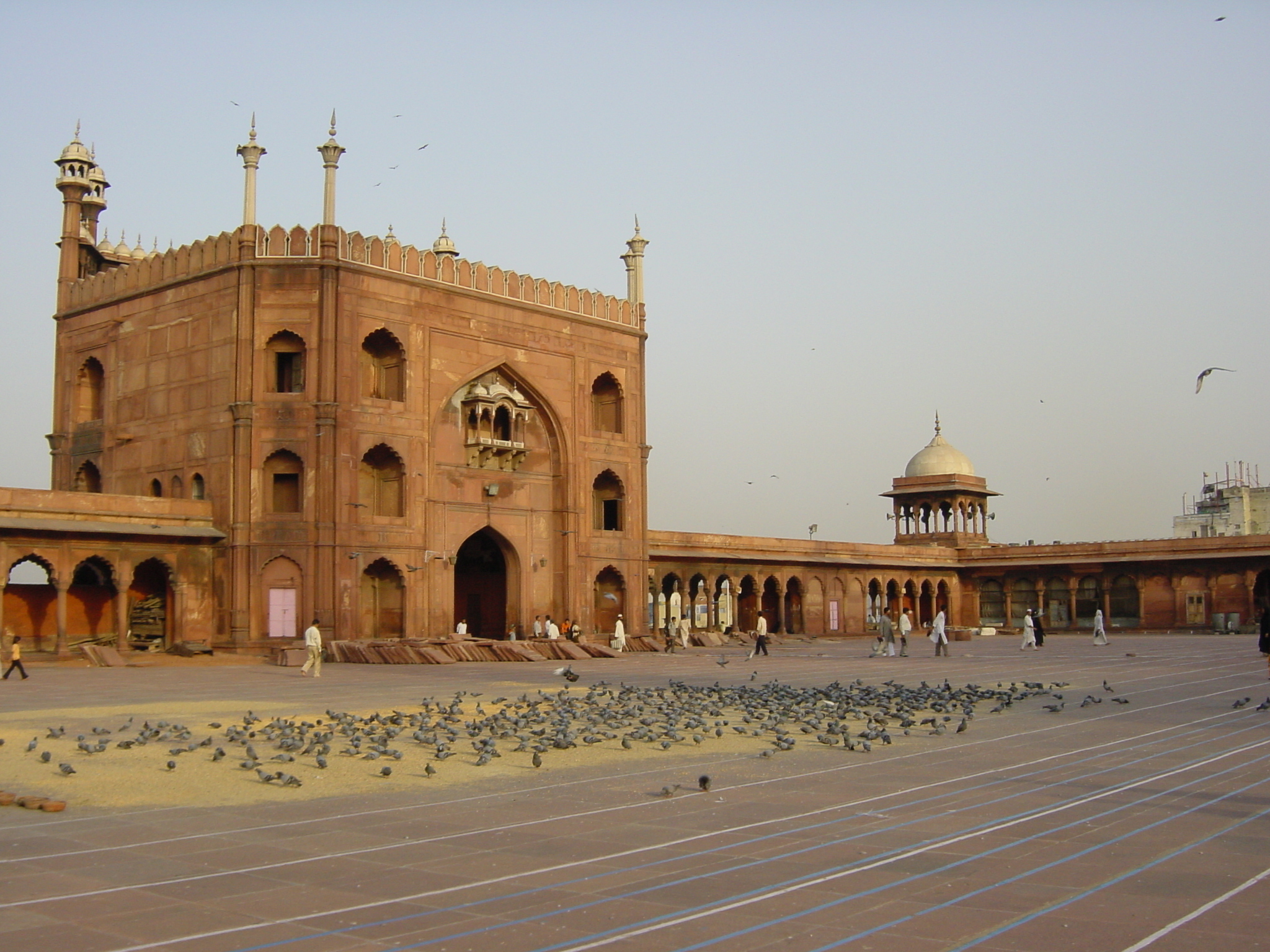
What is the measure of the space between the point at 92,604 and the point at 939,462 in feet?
135

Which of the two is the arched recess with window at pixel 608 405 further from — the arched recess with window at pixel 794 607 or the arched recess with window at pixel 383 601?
the arched recess with window at pixel 794 607

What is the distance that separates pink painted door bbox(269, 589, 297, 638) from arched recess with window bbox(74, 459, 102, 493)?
8488 mm

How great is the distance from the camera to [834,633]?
51.6 m

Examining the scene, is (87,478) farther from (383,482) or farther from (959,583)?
(959,583)

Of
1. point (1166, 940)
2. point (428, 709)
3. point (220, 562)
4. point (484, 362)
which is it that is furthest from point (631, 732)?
point (484, 362)

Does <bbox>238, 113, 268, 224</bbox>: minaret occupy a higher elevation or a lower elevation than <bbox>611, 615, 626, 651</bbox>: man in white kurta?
higher

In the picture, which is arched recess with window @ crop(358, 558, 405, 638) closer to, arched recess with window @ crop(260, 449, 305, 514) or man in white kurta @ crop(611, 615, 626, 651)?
arched recess with window @ crop(260, 449, 305, 514)

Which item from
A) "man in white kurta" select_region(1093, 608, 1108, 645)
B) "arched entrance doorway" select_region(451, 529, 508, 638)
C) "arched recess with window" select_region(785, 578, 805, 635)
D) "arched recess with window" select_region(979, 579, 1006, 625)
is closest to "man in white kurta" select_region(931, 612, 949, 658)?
"man in white kurta" select_region(1093, 608, 1108, 645)

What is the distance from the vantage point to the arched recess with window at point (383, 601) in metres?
33.1

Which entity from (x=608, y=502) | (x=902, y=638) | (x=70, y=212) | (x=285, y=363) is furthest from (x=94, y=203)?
(x=902, y=638)

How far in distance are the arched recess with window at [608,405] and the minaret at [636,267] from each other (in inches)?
119

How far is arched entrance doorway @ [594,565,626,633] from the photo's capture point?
39.1 m

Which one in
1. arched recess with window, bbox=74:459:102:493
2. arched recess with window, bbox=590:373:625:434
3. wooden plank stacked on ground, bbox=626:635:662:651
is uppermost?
arched recess with window, bbox=590:373:625:434

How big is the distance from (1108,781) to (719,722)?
5207 mm
